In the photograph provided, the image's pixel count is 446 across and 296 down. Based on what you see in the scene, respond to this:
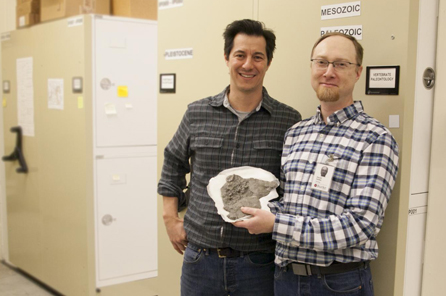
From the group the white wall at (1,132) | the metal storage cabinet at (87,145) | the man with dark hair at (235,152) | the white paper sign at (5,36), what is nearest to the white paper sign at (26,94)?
the metal storage cabinet at (87,145)

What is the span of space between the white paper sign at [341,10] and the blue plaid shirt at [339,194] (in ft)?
1.44

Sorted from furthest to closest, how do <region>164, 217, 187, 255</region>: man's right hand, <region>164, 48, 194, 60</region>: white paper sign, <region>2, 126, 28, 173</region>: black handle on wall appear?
<region>2, 126, 28, 173</region>: black handle on wall, <region>164, 48, 194, 60</region>: white paper sign, <region>164, 217, 187, 255</region>: man's right hand

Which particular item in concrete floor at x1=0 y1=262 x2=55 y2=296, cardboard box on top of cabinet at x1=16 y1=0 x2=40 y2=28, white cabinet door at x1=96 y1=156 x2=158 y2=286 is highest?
cardboard box on top of cabinet at x1=16 y1=0 x2=40 y2=28

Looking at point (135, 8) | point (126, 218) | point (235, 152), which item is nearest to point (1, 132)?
point (126, 218)

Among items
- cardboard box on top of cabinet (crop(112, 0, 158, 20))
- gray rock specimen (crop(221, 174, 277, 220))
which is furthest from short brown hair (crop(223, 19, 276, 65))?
cardboard box on top of cabinet (crop(112, 0, 158, 20))

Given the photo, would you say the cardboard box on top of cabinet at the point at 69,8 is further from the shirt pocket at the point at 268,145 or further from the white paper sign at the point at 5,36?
the shirt pocket at the point at 268,145

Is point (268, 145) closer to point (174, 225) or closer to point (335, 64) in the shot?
point (335, 64)

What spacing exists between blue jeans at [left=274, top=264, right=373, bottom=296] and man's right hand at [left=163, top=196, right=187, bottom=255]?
1.85ft

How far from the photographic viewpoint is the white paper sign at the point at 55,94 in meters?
3.22

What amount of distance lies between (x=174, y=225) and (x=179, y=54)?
3.25 ft

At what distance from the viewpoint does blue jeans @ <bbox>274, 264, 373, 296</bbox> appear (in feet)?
4.75

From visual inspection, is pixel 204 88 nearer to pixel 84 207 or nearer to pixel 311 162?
pixel 311 162

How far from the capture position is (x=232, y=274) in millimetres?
1683

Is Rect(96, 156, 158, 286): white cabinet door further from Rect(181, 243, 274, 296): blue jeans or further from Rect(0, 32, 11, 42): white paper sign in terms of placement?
Rect(181, 243, 274, 296): blue jeans
